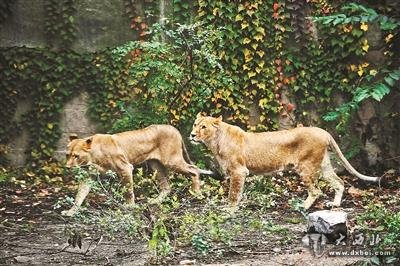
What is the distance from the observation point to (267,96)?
485 inches

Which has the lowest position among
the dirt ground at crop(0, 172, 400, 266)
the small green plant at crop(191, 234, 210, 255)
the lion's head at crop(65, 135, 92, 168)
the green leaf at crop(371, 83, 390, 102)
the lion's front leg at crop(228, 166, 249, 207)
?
the dirt ground at crop(0, 172, 400, 266)

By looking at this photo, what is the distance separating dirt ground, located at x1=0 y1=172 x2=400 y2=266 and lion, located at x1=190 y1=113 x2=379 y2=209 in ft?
2.23

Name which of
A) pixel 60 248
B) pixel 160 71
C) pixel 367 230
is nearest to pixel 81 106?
pixel 160 71

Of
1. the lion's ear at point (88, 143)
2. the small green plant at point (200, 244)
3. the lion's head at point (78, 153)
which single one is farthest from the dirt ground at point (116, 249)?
the lion's ear at point (88, 143)

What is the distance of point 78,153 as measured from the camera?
9.40 meters

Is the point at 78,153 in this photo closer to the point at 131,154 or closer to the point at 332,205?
the point at 131,154

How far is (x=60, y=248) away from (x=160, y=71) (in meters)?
4.34

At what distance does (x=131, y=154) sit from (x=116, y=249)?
3053 millimetres

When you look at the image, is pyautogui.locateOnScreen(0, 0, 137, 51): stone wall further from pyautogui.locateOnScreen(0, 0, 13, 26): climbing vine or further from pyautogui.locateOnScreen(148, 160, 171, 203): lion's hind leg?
pyautogui.locateOnScreen(148, 160, 171, 203): lion's hind leg

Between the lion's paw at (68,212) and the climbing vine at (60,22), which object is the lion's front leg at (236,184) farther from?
the climbing vine at (60,22)

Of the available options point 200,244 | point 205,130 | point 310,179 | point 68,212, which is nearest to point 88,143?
point 68,212

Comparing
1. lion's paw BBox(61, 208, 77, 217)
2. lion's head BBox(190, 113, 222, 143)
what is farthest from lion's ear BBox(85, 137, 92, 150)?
lion's head BBox(190, 113, 222, 143)

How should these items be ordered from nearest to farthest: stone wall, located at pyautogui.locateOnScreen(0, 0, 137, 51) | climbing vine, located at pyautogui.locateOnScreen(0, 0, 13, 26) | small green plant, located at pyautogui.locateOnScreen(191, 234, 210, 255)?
1. small green plant, located at pyautogui.locateOnScreen(191, 234, 210, 255)
2. climbing vine, located at pyautogui.locateOnScreen(0, 0, 13, 26)
3. stone wall, located at pyautogui.locateOnScreen(0, 0, 137, 51)

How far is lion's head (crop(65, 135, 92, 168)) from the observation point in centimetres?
938
